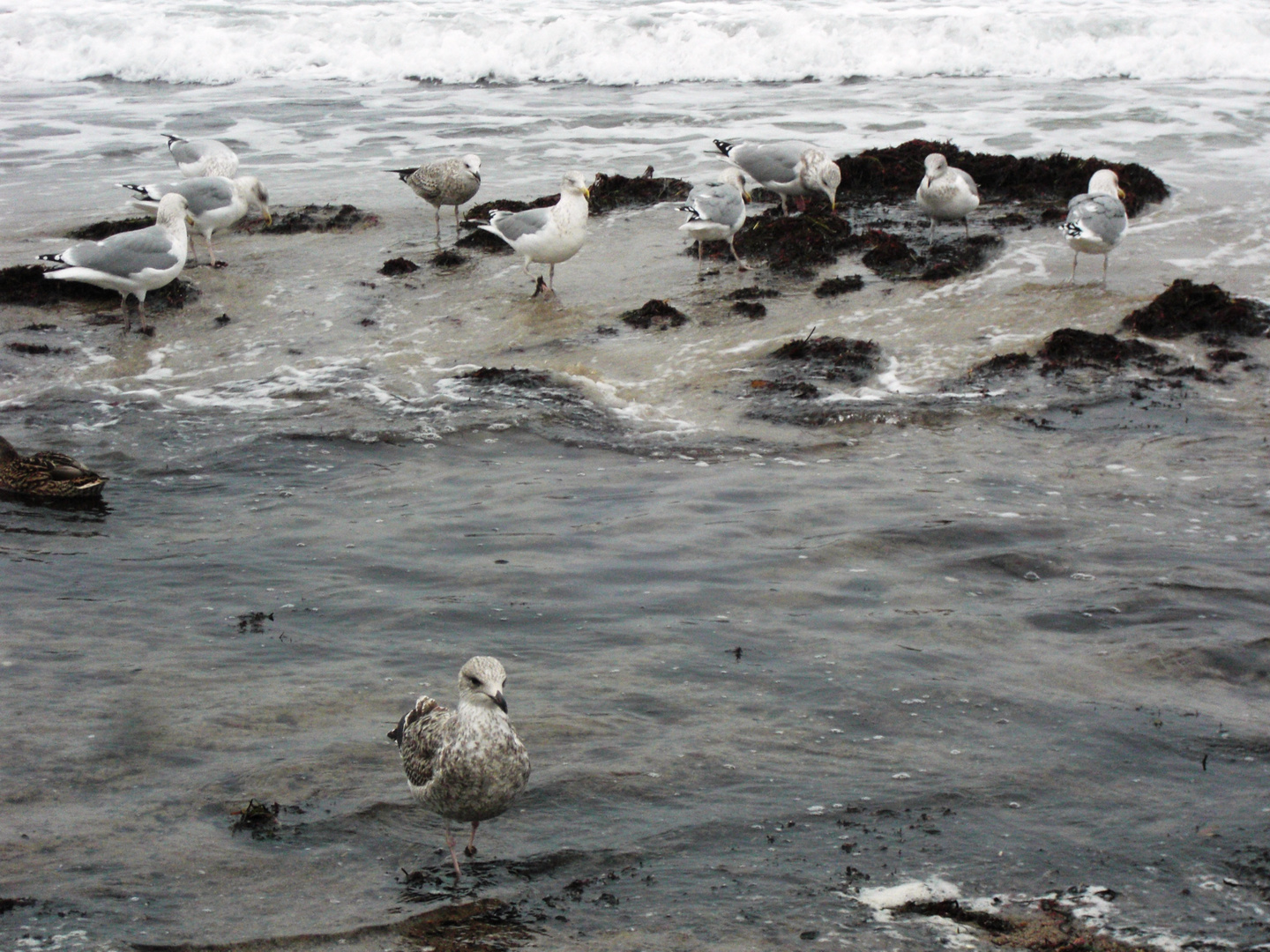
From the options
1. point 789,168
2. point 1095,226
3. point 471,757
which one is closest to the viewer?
point 471,757

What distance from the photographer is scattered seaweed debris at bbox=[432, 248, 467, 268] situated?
38.5 ft

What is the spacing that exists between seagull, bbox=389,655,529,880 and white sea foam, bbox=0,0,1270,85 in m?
20.8

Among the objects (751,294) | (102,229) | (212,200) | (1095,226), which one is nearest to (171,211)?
(212,200)

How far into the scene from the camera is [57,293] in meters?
10.8

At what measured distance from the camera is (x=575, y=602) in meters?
5.73

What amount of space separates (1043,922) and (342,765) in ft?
8.26

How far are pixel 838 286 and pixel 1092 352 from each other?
254 cm

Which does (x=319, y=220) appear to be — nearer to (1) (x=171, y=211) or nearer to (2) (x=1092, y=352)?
(1) (x=171, y=211)

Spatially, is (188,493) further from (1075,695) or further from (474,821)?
(1075,695)

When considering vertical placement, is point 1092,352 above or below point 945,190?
below

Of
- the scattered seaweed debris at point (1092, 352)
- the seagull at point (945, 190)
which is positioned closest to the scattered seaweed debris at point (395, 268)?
the seagull at point (945, 190)

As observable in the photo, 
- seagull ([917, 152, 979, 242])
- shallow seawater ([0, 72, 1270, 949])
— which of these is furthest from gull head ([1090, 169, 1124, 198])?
seagull ([917, 152, 979, 242])

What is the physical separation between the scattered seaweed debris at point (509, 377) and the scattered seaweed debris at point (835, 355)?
186 centimetres

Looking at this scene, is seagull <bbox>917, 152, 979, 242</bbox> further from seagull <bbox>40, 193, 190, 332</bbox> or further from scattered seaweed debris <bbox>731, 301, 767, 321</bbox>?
seagull <bbox>40, 193, 190, 332</bbox>
